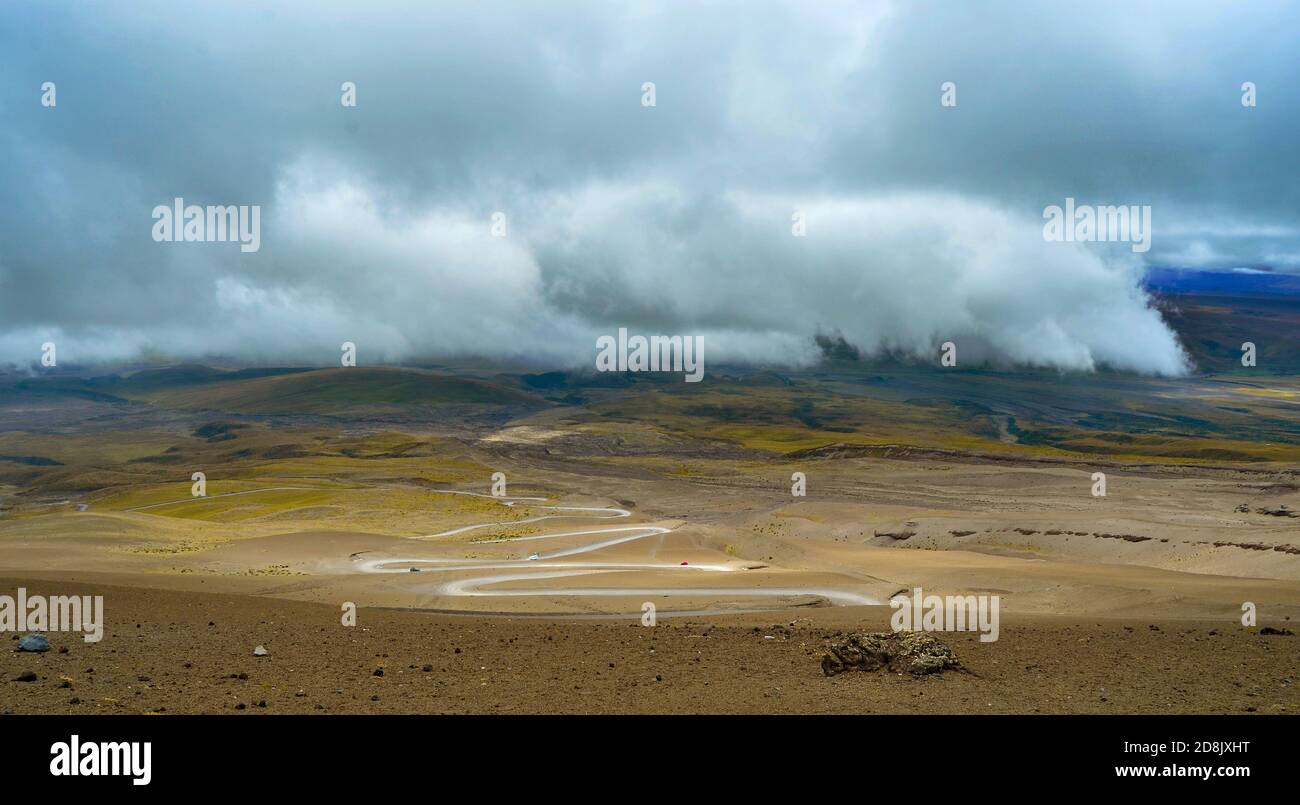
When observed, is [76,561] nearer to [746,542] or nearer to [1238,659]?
[746,542]

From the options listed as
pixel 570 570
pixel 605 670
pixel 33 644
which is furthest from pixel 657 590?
pixel 33 644

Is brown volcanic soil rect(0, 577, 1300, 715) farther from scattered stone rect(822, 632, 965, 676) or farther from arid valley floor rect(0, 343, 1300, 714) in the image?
scattered stone rect(822, 632, 965, 676)

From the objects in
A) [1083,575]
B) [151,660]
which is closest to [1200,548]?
[1083,575]

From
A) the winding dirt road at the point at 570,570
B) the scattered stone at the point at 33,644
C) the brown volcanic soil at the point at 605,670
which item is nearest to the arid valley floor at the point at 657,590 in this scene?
the brown volcanic soil at the point at 605,670

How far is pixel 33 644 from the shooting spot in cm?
1442

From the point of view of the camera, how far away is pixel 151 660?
14344 millimetres

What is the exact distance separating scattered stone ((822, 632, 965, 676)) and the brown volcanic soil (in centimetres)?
27

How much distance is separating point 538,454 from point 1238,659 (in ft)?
410

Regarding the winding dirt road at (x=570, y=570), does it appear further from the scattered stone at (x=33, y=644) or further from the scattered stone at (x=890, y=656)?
the scattered stone at (x=33, y=644)

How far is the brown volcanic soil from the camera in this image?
12.2 m

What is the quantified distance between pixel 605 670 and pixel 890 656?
4.59 metres

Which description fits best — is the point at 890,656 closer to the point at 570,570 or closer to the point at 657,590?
the point at 657,590

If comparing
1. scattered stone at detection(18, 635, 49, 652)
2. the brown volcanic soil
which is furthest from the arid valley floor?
scattered stone at detection(18, 635, 49, 652)

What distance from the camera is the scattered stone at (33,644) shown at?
14.3 metres
